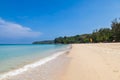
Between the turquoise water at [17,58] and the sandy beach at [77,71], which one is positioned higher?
the turquoise water at [17,58]

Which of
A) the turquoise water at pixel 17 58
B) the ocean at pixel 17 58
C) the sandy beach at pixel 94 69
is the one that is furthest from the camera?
the turquoise water at pixel 17 58

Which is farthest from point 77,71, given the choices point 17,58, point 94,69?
point 17,58

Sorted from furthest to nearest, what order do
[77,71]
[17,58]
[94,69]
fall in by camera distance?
[17,58] < [94,69] < [77,71]

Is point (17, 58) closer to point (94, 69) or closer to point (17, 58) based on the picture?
point (17, 58)

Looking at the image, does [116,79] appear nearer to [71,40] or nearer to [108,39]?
[108,39]

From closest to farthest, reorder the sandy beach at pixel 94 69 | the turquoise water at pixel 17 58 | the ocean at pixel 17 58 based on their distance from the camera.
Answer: the sandy beach at pixel 94 69 → the ocean at pixel 17 58 → the turquoise water at pixel 17 58

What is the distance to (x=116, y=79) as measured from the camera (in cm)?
633

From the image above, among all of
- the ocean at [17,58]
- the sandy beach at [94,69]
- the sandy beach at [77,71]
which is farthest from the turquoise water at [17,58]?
the sandy beach at [94,69]

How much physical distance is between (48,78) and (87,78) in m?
1.52

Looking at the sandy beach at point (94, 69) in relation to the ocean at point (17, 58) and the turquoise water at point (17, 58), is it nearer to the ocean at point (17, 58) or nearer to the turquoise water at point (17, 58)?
the ocean at point (17, 58)

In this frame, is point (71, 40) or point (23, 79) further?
point (71, 40)

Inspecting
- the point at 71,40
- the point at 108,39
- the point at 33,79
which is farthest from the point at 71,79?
the point at 71,40

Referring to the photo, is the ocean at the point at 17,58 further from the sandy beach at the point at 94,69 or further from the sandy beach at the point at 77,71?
the sandy beach at the point at 94,69

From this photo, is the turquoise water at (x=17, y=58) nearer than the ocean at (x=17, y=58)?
No
